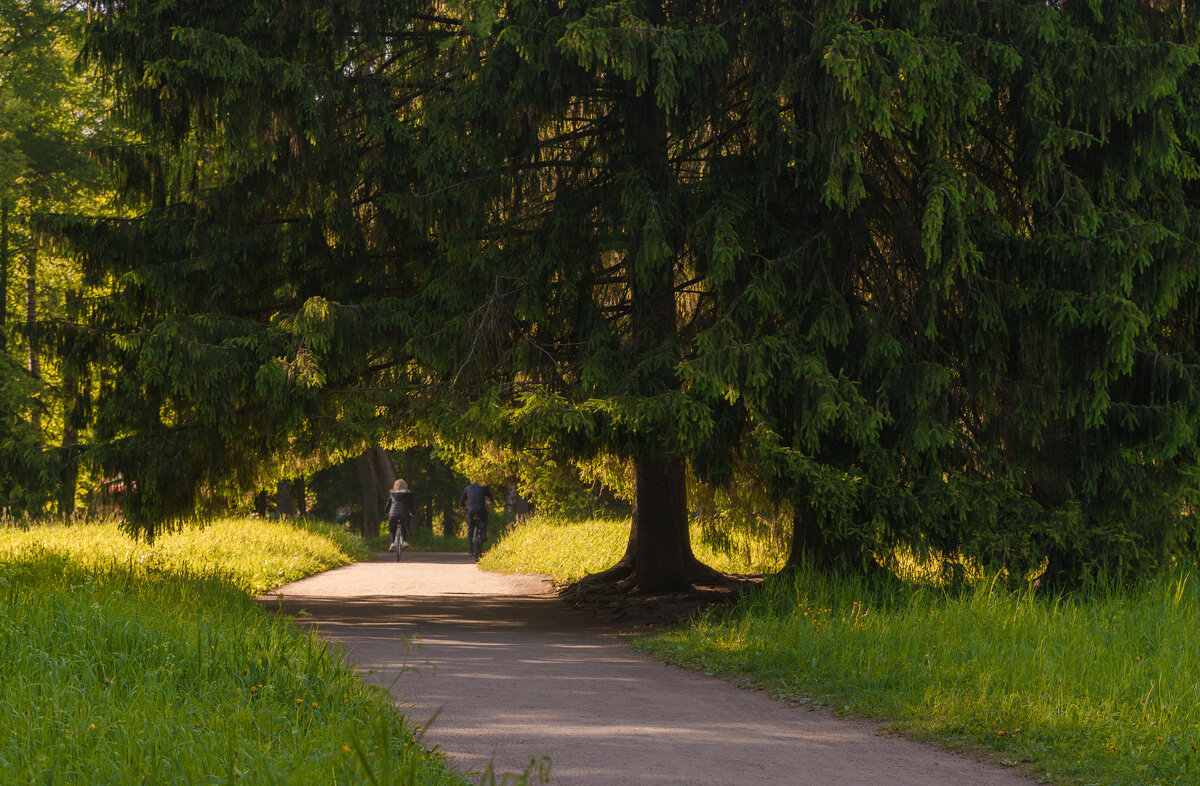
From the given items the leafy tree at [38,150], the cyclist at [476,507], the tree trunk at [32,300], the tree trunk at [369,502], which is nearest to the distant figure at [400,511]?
the cyclist at [476,507]

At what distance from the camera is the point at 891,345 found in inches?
393

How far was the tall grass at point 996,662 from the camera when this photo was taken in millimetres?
5898

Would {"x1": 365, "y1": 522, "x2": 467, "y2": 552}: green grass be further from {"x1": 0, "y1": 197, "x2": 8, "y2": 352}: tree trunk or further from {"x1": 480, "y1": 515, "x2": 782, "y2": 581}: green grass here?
{"x1": 0, "y1": 197, "x2": 8, "y2": 352}: tree trunk

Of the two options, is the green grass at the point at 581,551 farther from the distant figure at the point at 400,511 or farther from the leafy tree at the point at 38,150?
the leafy tree at the point at 38,150

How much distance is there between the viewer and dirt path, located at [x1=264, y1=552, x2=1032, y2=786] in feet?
17.6

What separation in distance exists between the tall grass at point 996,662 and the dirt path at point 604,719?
36 centimetres

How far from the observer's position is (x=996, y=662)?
7.26 meters

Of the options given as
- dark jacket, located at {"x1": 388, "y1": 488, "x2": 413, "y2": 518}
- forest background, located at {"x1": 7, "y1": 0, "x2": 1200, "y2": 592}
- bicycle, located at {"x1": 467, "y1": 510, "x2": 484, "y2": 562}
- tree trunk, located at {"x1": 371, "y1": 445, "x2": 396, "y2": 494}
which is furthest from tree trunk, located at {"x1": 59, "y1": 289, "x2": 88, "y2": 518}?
tree trunk, located at {"x1": 371, "y1": 445, "x2": 396, "y2": 494}

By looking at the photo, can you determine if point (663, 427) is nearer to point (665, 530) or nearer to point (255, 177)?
point (665, 530)

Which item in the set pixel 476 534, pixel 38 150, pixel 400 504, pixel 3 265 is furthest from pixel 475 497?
pixel 38 150

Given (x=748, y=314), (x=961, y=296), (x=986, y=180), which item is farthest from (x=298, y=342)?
(x=986, y=180)

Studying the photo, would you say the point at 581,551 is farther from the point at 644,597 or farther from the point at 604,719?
the point at 604,719

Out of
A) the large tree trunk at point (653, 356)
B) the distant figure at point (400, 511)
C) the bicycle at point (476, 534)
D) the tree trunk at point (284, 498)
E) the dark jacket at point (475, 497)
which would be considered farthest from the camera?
the tree trunk at point (284, 498)

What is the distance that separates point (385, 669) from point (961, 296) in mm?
6720
